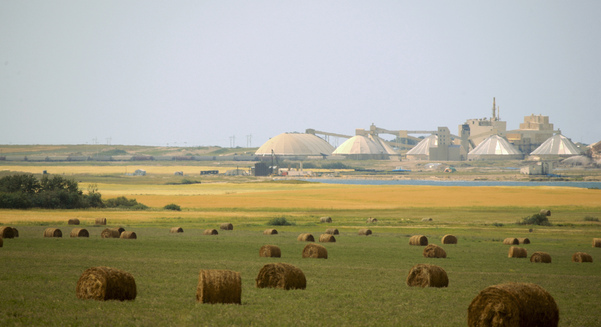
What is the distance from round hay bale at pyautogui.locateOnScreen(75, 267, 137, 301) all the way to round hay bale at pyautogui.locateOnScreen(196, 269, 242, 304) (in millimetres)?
1339

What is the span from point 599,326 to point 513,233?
2734 cm

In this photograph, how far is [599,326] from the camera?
11.7 m

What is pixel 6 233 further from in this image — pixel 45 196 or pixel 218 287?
pixel 45 196

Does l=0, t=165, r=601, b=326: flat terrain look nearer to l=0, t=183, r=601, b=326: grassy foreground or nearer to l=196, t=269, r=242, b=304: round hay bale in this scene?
l=0, t=183, r=601, b=326: grassy foreground

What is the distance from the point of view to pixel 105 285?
11.9m

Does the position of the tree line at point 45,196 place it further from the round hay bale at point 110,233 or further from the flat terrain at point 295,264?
the round hay bale at point 110,233

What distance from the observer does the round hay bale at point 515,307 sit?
10227mm

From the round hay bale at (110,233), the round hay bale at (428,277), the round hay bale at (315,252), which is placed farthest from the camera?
the round hay bale at (110,233)

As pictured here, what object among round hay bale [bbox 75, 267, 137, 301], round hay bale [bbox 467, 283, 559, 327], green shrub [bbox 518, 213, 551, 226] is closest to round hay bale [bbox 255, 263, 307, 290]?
round hay bale [bbox 75, 267, 137, 301]

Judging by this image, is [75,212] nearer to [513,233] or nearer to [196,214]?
[196,214]

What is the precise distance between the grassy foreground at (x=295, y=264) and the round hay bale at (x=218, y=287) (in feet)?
0.91

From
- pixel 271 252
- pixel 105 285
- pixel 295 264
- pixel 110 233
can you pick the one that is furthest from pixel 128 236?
pixel 105 285

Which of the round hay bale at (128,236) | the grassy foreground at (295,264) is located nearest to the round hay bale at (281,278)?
the grassy foreground at (295,264)

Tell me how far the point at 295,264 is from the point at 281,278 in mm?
5689
